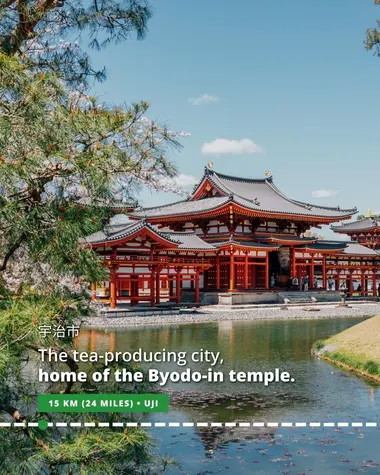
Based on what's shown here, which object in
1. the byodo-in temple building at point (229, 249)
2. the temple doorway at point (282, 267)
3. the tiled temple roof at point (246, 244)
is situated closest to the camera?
the byodo-in temple building at point (229, 249)

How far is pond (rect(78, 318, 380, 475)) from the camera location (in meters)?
7.48

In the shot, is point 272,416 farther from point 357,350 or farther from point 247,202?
point 247,202

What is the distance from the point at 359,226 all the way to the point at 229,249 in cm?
2022

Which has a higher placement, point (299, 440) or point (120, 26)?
point (120, 26)

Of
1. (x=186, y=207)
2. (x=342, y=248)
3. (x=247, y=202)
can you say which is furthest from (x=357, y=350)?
(x=186, y=207)

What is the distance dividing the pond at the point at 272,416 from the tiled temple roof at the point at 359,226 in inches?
1352

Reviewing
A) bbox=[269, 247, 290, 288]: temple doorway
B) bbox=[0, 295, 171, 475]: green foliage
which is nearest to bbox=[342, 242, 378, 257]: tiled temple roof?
bbox=[269, 247, 290, 288]: temple doorway

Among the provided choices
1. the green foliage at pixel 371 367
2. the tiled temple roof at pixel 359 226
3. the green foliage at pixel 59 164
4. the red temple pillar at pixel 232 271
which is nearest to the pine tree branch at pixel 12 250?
the green foliage at pixel 59 164

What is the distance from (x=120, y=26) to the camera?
6.14m

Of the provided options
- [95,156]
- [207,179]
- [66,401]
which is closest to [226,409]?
[66,401]

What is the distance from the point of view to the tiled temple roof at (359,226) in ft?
162

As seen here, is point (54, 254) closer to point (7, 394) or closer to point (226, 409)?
point (7, 394)

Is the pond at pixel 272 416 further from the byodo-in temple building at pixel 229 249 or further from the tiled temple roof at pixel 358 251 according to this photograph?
the tiled temple roof at pixel 358 251

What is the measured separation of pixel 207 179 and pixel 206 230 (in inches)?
181
